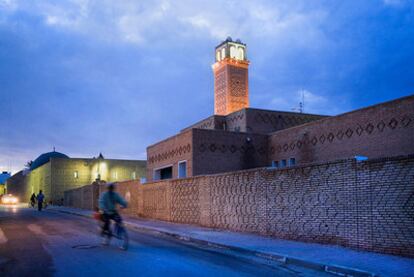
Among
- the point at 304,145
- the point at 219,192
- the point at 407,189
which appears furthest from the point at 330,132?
the point at 407,189

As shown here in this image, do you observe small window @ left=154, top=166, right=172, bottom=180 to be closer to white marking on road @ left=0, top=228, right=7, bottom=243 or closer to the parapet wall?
the parapet wall

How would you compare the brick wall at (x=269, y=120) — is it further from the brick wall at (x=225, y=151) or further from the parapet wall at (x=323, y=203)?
the parapet wall at (x=323, y=203)

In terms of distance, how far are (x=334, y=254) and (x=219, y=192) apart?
338 inches

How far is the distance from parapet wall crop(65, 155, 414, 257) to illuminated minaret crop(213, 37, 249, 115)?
36.3 metres

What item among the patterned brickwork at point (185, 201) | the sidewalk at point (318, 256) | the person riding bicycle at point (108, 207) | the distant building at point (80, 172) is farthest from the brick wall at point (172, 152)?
the distant building at point (80, 172)

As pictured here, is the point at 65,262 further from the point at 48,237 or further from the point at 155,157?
the point at 155,157

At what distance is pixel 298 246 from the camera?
13453 millimetres

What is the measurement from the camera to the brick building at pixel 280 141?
22.6 m

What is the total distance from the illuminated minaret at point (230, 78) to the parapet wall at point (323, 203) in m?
36.3

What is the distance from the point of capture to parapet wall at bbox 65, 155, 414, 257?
11.5 meters

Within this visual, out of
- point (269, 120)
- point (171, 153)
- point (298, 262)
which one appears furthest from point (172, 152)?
point (298, 262)

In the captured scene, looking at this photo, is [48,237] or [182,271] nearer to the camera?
[182,271]

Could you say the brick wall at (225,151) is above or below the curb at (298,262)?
above

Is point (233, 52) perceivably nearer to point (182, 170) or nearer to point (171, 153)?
point (171, 153)
